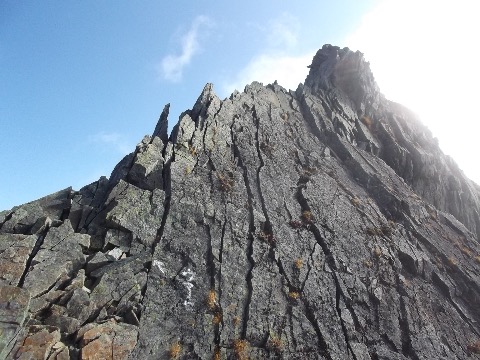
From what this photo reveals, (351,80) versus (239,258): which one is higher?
(351,80)

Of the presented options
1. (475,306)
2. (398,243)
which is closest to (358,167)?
(398,243)

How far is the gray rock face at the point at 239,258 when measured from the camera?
21812 mm

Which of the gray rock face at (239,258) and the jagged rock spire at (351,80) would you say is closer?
the gray rock face at (239,258)

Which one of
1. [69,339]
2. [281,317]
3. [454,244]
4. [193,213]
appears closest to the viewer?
[69,339]

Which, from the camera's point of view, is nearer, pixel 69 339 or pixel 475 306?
pixel 69 339

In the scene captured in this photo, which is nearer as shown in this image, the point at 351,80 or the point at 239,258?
the point at 239,258

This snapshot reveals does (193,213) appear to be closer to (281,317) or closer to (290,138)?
(281,317)

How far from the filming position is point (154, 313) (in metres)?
23.2

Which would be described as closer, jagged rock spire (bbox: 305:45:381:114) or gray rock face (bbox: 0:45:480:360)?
gray rock face (bbox: 0:45:480:360)

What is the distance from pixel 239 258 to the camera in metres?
28.5

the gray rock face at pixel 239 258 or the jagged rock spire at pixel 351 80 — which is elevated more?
the jagged rock spire at pixel 351 80

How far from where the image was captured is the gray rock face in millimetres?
21812

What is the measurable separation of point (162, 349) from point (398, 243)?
25656 millimetres

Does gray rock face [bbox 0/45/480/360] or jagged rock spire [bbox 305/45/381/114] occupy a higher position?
jagged rock spire [bbox 305/45/381/114]
